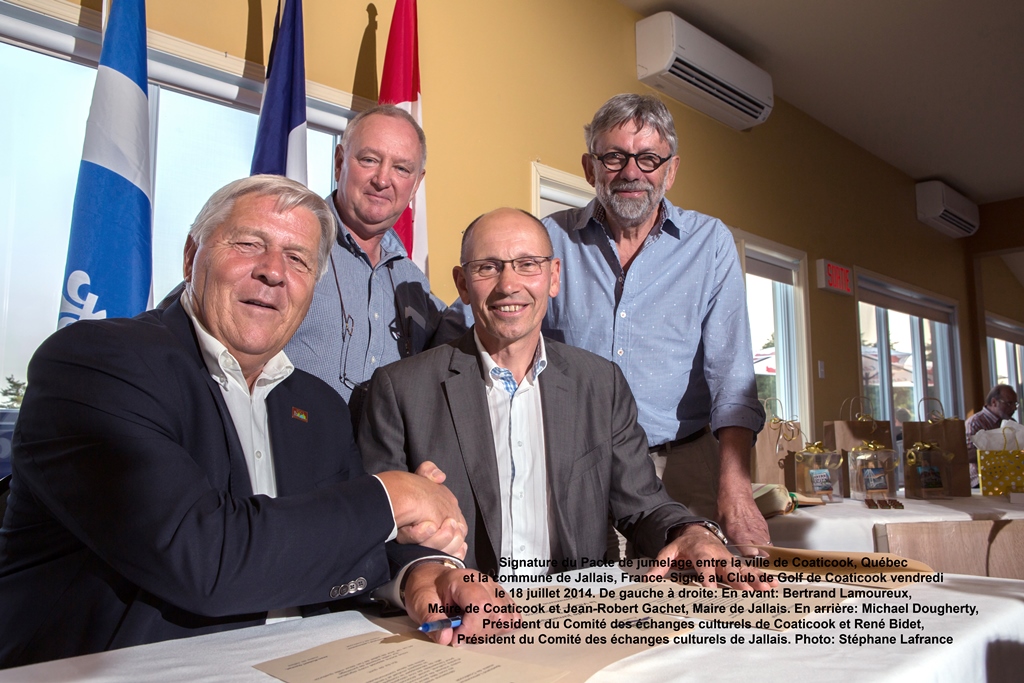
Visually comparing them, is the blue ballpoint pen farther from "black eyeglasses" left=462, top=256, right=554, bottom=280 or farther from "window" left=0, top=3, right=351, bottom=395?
"window" left=0, top=3, right=351, bottom=395

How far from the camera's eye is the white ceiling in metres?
4.58

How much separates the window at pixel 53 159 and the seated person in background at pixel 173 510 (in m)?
1.29

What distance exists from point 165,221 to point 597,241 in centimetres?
146

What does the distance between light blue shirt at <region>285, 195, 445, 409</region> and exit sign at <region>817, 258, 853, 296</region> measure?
15.4 ft

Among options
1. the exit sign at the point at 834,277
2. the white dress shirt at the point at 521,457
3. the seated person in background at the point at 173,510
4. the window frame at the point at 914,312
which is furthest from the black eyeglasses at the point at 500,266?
the window frame at the point at 914,312

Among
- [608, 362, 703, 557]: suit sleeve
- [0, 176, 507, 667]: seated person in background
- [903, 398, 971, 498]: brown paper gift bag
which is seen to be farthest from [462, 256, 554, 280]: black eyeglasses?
[903, 398, 971, 498]: brown paper gift bag

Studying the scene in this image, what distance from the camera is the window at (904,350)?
6980 millimetres

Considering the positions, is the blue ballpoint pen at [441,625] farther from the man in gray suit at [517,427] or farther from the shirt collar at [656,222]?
the shirt collar at [656,222]

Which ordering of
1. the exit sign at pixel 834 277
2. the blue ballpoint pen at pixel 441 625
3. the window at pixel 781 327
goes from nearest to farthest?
1. the blue ballpoint pen at pixel 441 625
2. the window at pixel 781 327
3. the exit sign at pixel 834 277

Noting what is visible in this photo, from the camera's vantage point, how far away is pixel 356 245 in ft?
6.74

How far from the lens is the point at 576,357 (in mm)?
1754

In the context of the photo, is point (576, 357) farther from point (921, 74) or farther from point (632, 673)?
point (921, 74)

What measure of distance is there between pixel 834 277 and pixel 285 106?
5013 millimetres

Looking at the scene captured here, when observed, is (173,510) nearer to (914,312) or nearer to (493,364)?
(493,364)
